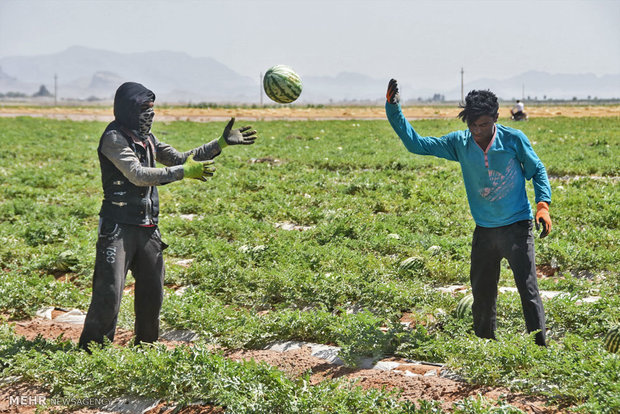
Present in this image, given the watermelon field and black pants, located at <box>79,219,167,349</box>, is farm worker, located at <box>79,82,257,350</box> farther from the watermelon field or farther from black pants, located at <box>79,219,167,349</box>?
the watermelon field

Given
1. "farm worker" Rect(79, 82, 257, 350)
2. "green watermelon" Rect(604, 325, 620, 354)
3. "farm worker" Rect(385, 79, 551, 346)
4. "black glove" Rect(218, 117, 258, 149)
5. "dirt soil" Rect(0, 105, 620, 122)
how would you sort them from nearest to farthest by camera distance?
"green watermelon" Rect(604, 325, 620, 354)
"farm worker" Rect(385, 79, 551, 346)
"farm worker" Rect(79, 82, 257, 350)
"black glove" Rect(218, 117, 258, 149)
"dirt soil" Rect(0, 105, 620, 122)

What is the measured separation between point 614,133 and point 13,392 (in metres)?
19.4

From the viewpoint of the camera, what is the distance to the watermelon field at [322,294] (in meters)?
4.26

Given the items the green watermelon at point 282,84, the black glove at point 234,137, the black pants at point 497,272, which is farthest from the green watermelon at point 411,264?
the black glove at point 234,137

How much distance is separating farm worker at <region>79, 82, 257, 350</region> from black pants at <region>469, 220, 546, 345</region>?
2.45 metres

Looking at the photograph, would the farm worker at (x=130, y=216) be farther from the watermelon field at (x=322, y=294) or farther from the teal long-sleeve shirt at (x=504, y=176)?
the teal long-sleeve shirt at (x=504, y=176)

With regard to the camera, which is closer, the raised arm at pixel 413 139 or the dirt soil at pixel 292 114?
the raised arm at pixel 413 139

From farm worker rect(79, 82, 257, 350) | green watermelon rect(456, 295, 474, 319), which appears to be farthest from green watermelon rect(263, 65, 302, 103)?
green watermelon rect(456, 295, 474, 319)

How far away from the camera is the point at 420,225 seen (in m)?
9.33

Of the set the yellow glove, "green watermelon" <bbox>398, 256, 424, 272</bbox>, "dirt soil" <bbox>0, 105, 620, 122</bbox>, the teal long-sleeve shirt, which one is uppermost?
"dirt soil" <bbox>0, 105, 620, 122</bbox>

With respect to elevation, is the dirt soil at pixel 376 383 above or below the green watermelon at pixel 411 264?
below

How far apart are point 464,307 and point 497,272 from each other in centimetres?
65

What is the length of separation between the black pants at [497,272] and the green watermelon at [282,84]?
251 cm

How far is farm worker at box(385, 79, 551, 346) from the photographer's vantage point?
4.98m
